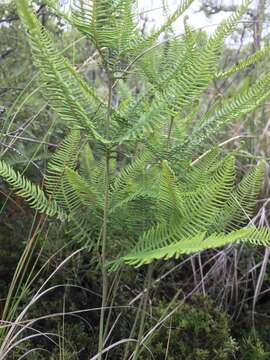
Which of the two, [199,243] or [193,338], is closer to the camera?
[199,243]

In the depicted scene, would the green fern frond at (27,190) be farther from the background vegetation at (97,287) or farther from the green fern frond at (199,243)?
the green fern frond at (199,243)

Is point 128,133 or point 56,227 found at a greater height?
point 128,133

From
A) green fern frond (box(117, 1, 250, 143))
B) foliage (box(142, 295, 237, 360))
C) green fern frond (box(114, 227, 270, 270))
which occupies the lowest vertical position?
foliage (box(142, 295, 237, 360))

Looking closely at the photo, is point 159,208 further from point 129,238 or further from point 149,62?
point 149,62

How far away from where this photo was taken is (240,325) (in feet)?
6.63

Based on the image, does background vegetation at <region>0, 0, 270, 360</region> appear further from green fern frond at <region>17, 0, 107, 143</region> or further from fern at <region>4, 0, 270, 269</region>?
green fern frond at <region>17, 0, 107, 143</region>

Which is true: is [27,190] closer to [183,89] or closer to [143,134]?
[143,134]

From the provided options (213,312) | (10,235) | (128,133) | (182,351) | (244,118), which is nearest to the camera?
(128,133)

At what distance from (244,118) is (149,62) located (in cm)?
166

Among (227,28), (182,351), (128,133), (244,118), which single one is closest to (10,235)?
(182,351)

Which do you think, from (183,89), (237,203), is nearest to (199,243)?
(183,89)

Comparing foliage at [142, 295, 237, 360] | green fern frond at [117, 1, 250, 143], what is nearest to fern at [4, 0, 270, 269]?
green fern frond at [117, 1, 250, 143]

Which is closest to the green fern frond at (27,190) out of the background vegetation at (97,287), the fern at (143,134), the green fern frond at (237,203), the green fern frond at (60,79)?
the fern at (143,134)

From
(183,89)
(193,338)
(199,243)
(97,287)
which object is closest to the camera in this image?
(199,243)
